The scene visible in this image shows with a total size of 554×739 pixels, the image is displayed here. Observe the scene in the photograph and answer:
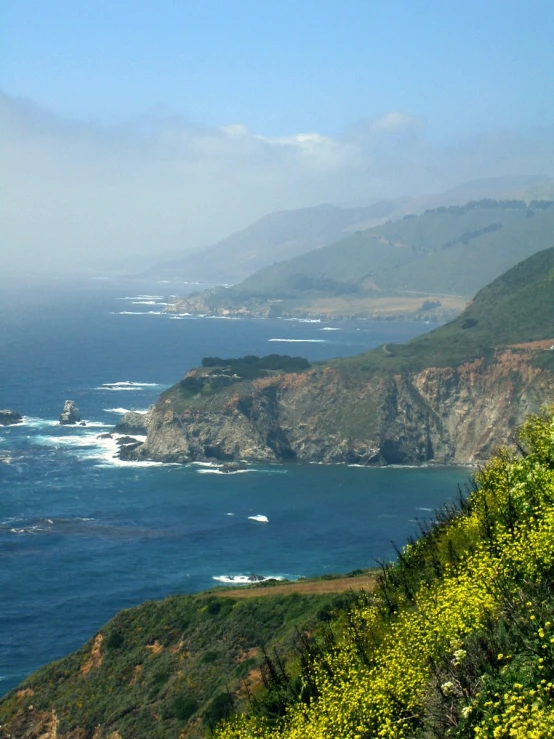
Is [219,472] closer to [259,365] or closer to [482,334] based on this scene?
[259,365]

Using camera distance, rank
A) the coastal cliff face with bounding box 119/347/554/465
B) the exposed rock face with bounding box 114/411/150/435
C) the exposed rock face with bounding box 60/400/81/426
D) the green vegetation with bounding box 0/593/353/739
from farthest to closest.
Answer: the exposed rock face with bounding box 60/400/81/426 → the exposed rock face with bounding box 114/411/150/435 → the coastal cliff face with bounding box 119/347/554/465 → the green vegetation with bounding box 0/593/353/739

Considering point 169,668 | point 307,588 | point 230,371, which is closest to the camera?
point 169,668

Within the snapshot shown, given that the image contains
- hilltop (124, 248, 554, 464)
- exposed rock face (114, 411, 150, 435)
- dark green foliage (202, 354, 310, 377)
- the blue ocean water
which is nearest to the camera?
the blue ocean water

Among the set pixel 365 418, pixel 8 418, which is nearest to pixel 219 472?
pixel 365 418

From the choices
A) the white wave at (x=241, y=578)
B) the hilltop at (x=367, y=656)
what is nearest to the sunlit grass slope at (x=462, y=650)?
the hilltop at (x=367, y=656)

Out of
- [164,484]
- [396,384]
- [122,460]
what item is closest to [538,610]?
[164,484]

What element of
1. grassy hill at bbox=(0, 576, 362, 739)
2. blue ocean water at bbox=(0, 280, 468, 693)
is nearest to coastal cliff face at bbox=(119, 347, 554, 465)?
blue ocean water at bbox=(0, 280, 468, 693)

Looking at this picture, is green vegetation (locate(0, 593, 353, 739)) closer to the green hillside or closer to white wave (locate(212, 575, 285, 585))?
white wave (locate(212, 575, 285, 585))

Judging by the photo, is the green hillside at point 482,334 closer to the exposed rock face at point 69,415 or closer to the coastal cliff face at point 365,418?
the coastal cliff face at point 365,418
